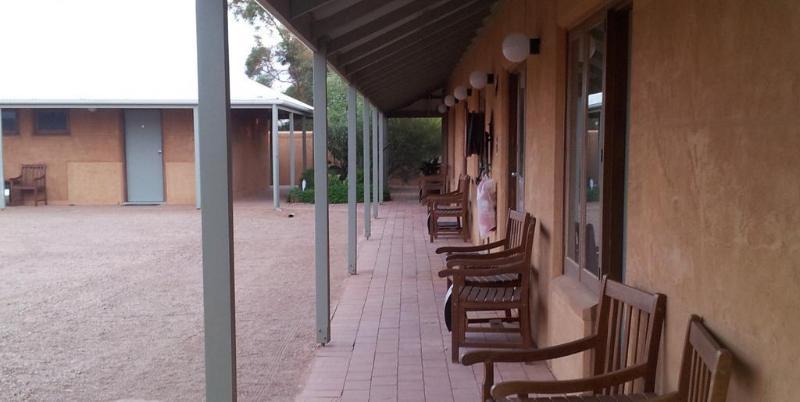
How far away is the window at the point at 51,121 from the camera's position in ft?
59.6

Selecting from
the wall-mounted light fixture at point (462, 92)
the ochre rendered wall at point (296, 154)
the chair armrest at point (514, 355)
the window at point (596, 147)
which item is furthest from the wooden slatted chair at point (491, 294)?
the ochre rendered wall at point (296, 154)

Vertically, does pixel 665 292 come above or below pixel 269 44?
below

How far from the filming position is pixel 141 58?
2080cm

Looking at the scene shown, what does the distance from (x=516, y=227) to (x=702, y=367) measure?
330 centimetres

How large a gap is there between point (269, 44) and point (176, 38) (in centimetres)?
1250

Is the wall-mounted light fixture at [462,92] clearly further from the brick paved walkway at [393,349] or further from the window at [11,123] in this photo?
the window at [11,123]

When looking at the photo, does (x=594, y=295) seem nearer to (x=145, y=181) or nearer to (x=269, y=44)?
(x=145, y=181)

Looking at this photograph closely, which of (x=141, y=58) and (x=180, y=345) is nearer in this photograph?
(x=180, y=345)

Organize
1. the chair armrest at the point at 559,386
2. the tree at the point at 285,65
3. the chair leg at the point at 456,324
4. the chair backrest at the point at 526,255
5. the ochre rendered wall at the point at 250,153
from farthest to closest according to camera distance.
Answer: the tree at the point at 285,65, the ochre rendered wall at the point at 250,153, the chair backrest at the point at 526,255, the chair leg at the point at 456,324, the chair armrest at the point at 559,386

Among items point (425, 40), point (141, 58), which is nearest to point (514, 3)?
A: point (425, 40)

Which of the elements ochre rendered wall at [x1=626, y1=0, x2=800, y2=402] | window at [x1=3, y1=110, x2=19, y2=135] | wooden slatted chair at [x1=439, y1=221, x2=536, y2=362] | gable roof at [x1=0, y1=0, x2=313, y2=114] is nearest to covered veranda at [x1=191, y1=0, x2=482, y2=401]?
wooden slatted chair at [x1=439, y1=221, x2=536, y2=362]

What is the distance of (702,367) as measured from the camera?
2.14 m

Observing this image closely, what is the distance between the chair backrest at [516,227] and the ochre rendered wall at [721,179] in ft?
4.53

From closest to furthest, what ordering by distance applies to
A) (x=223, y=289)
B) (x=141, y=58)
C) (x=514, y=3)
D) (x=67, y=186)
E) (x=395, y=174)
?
(x=223, y=289) → (x=514, y=3) → (x=67, y=186) → (x=141, y=58) → (x=395, y=174)
